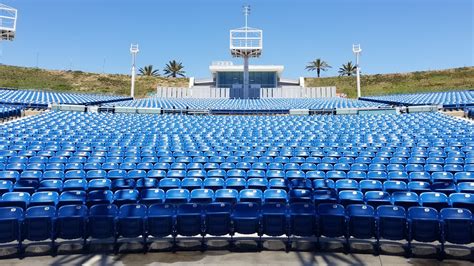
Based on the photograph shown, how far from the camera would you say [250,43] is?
128ft

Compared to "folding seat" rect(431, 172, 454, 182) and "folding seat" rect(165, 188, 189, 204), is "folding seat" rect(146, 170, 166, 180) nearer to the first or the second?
"folding seat" rect(165, 188, 189, 204)

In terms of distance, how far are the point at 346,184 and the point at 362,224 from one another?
209cm

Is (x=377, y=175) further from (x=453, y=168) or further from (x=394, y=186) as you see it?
(x=453, y=168)

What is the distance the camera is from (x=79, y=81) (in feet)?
232

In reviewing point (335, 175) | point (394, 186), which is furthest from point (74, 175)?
point (394, 186)

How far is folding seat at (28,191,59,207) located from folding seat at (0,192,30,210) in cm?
12

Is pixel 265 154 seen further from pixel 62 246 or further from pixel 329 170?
pixel 62 246

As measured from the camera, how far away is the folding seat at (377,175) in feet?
33.3

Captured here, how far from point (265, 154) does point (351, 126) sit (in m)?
9.00

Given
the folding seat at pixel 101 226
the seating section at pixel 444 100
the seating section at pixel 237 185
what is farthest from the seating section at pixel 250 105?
the folding seat at pixel 101 226

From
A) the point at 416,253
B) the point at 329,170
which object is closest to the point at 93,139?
the point at 329,170

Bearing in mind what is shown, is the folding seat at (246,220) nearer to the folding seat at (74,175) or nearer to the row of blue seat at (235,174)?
the row of blue seat at (235,174)

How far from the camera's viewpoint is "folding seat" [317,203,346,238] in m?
7.68

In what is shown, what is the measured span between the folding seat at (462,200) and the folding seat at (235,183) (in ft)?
15.7
